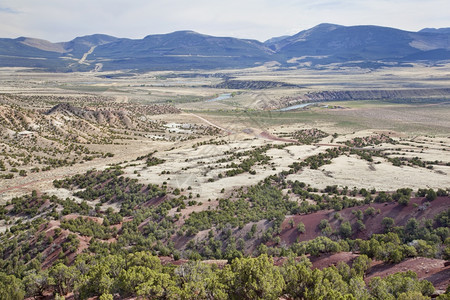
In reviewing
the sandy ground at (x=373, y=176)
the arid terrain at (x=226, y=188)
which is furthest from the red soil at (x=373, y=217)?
the sandy ground at (x=373, y=176)

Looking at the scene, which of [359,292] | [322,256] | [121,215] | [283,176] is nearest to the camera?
[359,292]

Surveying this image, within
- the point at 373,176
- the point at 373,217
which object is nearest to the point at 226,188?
the point at 373,217

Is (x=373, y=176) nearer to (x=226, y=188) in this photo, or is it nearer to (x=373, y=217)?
(x=373, y=217)

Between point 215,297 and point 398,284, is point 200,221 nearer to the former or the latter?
point 215,297

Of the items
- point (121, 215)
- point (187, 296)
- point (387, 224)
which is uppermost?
point (187, 296)

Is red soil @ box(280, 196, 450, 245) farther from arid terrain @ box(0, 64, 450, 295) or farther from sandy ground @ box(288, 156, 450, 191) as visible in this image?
sandy ground @ box(288, 156, 450, 191)

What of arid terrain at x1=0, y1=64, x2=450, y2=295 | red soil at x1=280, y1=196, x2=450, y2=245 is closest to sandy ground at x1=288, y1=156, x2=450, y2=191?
arid terrain at x1=0, y1=64, x2=450, y2=295

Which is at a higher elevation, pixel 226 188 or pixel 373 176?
pixel 373 176

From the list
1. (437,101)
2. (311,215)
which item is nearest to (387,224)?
(311,215)

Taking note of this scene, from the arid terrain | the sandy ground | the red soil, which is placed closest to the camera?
the arid terrain

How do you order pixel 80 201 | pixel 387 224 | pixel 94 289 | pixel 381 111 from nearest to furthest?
pixel 94 289 → pixel 387 224 → pixel 80 201 → pixel 381 111

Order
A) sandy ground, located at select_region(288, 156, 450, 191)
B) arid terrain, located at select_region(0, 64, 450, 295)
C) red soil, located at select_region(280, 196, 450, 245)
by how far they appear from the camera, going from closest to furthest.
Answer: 1. arid terrain, located at select_region(0, 64, 450, 295)
2. red soil, located at select_region(280, 196, 450, 245)
3. sandy ground, located at select_region(288, 156, 450, 191)
